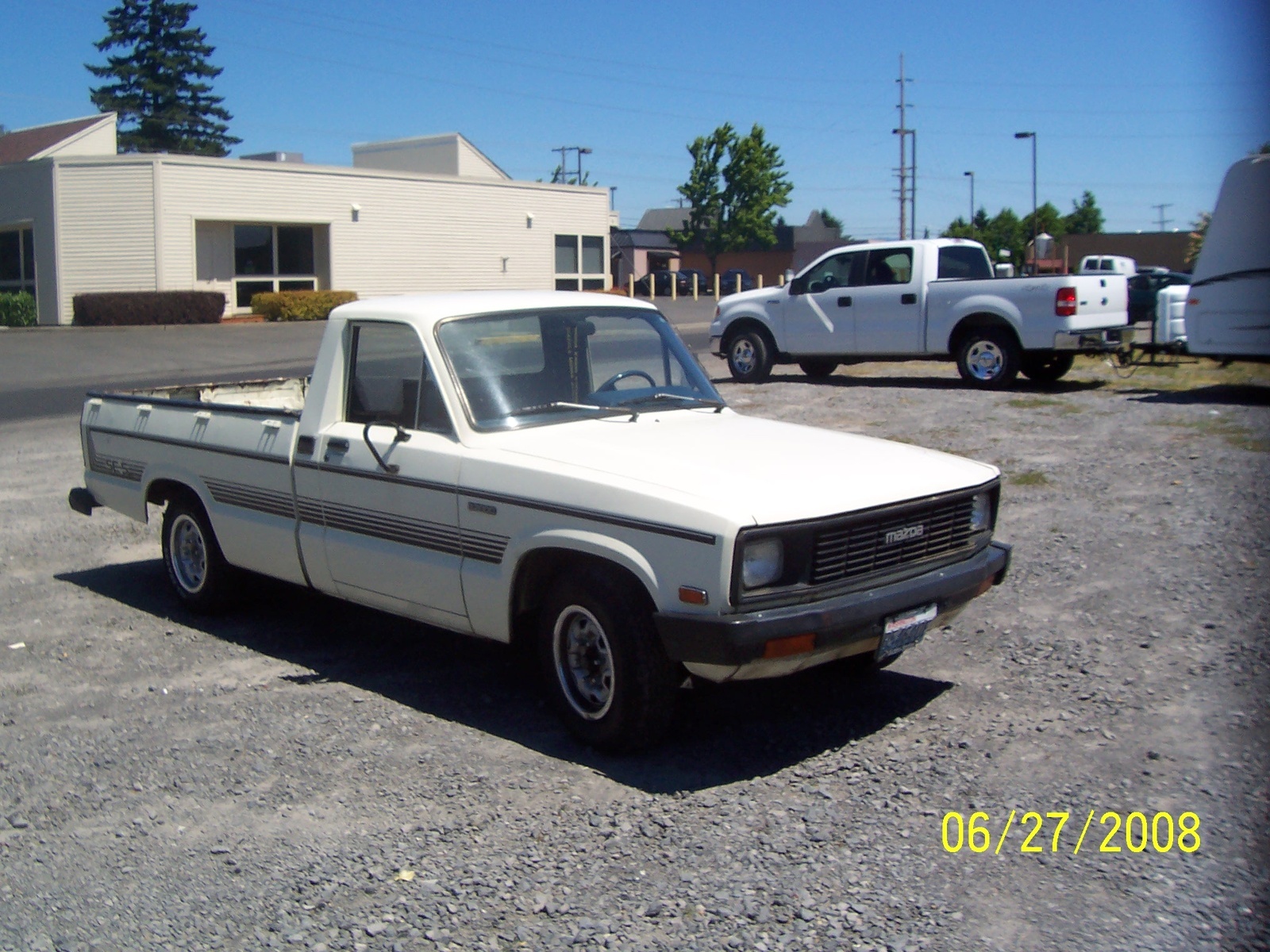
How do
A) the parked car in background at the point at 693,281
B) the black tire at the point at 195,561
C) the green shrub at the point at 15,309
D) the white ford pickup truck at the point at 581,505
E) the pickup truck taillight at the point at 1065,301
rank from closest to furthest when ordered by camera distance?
the white ford pickup truck at the point at 581,505
the black tire at the point at 195,561
the pickup truck taillight at the point at 1065,301
the green shrub at the point at 15,309
the parked car in background at the point at 693,281

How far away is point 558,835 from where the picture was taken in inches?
167

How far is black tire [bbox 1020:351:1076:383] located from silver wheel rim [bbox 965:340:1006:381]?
1.06 feet

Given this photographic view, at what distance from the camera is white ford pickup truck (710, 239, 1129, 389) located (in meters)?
15.3

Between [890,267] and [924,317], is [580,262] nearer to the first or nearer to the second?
[890,267]

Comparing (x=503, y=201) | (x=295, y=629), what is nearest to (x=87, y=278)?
(x=503, y=201)

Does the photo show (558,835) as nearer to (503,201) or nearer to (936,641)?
(936,641)

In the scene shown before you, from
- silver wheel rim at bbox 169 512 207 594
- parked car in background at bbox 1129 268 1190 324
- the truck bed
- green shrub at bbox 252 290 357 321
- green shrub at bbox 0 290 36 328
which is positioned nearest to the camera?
silver wheel rim at bbox 169 512 207 594

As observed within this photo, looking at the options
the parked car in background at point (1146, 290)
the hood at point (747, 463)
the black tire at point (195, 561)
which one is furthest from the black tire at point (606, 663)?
the parked car in background at point (1146, 290)

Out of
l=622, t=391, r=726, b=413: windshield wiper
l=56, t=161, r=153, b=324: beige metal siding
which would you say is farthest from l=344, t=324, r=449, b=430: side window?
l=56, t=161, r=153, b=324: beige metal siding

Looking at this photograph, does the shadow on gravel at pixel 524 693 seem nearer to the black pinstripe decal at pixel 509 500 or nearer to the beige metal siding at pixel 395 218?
the black pinstripe decal at pixel 509 500

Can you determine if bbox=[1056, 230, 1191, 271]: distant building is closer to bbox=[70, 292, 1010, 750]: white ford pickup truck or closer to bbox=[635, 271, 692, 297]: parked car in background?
bbox=[635, 271, 692, 297]: parked car in background

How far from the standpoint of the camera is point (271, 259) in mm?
38219
